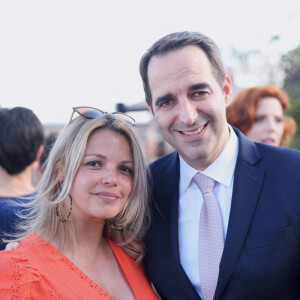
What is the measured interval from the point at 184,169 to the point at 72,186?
0.69 meters

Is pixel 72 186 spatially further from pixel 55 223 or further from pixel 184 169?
pixel 184 169

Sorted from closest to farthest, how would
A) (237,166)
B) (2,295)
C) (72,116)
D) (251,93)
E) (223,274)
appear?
(2,295), (223,274), (237,166), (72,116), (251,93)

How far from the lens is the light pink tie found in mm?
1997

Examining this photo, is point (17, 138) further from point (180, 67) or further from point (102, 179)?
point (180, 67)

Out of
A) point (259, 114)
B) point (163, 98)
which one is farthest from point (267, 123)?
point (163, 98)

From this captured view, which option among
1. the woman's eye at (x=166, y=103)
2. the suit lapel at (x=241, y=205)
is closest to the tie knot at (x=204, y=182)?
the suit lapel at (x=241, y=205)

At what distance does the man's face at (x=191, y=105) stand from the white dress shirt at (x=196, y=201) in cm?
5

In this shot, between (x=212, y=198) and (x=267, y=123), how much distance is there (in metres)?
2.15

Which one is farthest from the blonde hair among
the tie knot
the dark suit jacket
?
the tie knot

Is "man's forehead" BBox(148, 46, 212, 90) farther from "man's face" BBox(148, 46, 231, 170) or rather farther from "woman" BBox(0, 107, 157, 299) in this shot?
"woman" BBox(0, 107, 157, 299)

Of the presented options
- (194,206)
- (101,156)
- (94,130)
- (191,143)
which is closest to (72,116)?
(94,130)

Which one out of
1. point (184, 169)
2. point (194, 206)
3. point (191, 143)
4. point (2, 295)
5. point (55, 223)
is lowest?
point (2, 295)

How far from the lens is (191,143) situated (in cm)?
215

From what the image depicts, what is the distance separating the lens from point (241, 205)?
6.61 ft
